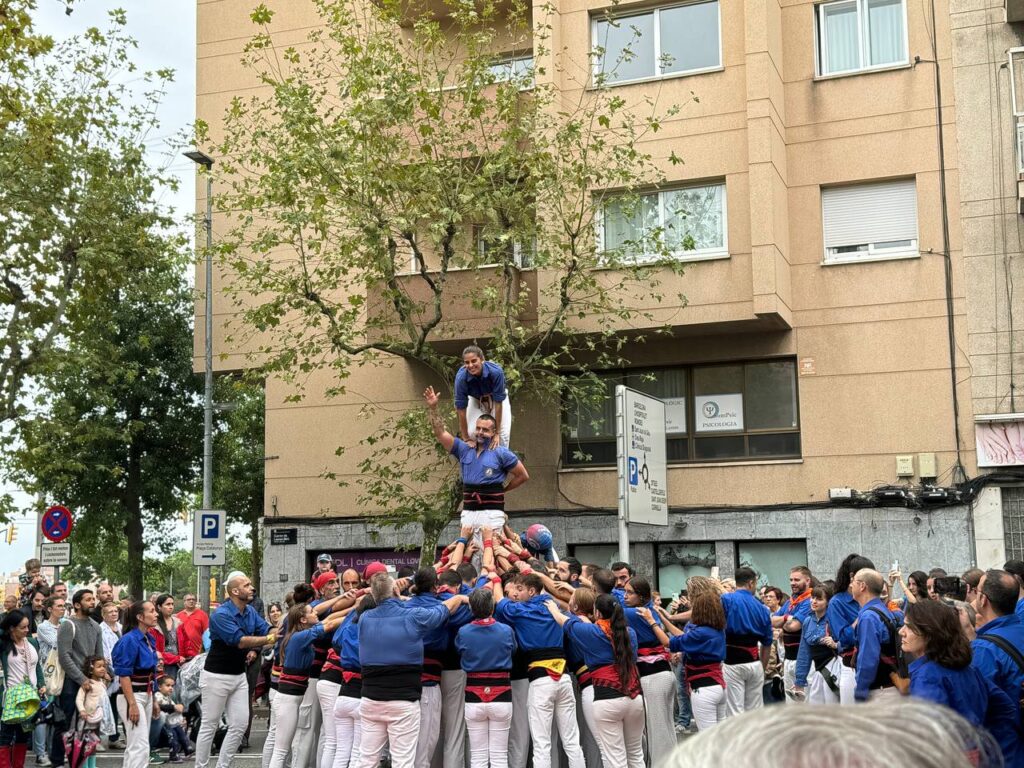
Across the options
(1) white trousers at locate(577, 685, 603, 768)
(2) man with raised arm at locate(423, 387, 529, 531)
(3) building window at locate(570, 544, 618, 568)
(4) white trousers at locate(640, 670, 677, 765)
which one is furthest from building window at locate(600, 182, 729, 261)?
(4) white trousers at locate(640, 670, 677, 765)

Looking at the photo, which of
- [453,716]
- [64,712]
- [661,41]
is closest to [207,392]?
[64,712]

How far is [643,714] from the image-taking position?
12297mm

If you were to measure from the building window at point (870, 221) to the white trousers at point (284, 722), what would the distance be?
13207 millimetres

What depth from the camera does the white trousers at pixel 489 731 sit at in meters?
12.4

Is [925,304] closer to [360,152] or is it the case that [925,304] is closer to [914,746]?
[360,152]

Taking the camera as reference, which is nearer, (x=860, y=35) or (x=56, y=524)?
(x=56, y=524)

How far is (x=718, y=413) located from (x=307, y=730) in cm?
1155

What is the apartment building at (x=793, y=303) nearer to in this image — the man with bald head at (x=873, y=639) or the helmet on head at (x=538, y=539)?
the helmet on head at (x=538, y=539)

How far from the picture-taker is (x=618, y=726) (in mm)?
12211

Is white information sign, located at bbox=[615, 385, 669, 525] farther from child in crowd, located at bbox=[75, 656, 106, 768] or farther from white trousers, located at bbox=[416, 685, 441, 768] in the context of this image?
A: child in crowd, located at bbox=[75, 656, 106, 768]

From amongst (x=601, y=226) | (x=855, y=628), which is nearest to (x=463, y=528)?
(x=855, y=628)

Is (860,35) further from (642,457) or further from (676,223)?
(642,457)

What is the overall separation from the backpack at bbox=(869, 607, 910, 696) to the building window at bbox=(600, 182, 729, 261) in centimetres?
1238

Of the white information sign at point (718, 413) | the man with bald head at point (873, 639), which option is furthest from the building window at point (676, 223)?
the man with bald head at point (873, 639)
